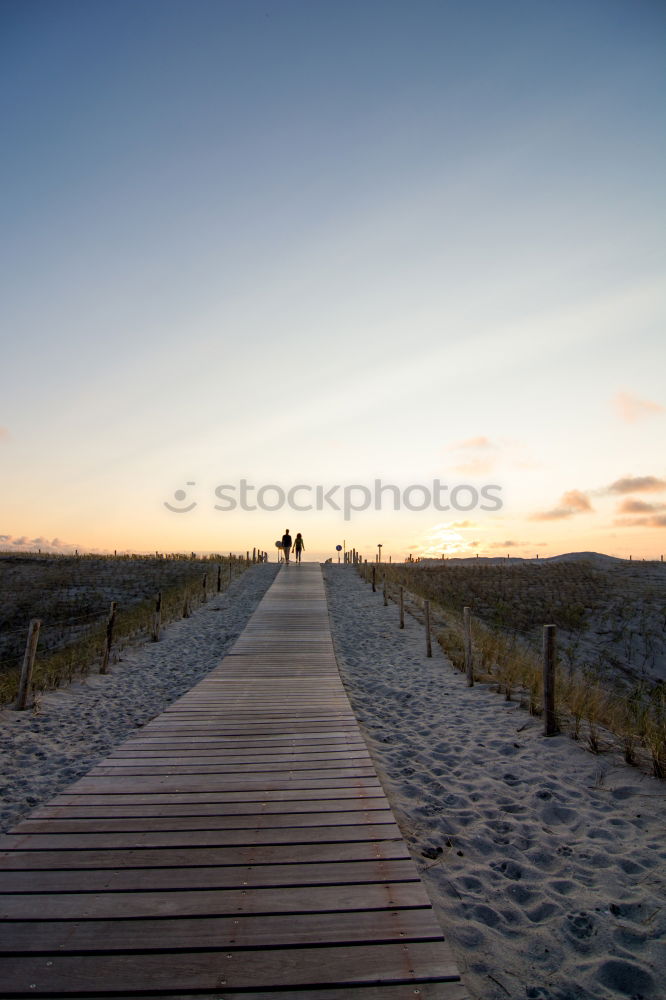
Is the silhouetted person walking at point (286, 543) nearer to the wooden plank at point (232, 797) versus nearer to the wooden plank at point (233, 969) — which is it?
the wooden plank at point (232, 797)

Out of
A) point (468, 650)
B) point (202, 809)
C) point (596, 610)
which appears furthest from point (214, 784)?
point (596, 610)

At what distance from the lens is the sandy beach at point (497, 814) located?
3.43 metres

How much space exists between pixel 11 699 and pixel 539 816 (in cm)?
869

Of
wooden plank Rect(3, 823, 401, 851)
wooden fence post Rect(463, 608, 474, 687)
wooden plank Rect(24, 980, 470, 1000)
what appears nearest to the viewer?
wooden plank Rect(24, 980, 470, 1000)

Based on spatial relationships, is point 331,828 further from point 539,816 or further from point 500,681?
point 500,681

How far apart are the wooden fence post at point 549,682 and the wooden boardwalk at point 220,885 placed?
2587 millimetres

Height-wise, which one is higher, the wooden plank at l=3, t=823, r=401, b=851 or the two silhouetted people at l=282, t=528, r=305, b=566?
the two silhouetted people at l=282, t=528, r=305, b=566

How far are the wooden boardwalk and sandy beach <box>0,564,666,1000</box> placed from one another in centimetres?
56

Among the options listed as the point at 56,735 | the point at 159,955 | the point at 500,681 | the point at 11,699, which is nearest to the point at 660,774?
the point at 500,681

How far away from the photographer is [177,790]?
5078mm

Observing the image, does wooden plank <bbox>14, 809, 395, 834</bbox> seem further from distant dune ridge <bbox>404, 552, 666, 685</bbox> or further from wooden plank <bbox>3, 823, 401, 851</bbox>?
distant dune ridge <bbox>404, 552, 666, 685</bbox>

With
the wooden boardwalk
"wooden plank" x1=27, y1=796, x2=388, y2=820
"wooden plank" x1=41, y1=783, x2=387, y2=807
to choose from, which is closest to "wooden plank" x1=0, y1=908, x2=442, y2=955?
the wooden boardwalk

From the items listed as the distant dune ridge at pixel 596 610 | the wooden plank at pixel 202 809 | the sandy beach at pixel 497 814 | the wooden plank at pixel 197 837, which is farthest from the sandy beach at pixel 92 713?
the distant dune ridge at pixel 596 610

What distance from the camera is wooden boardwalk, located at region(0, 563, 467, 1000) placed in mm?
2799
